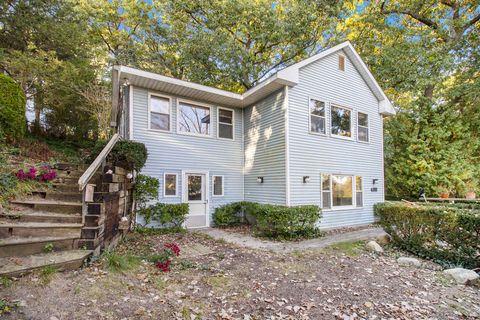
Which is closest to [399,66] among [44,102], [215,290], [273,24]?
[273,24]

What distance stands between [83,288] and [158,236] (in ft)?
13.5

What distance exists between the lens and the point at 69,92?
12359mm

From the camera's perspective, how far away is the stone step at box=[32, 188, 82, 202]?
4.69 metres

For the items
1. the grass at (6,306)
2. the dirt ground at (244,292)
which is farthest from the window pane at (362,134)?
the grass at (6,306)

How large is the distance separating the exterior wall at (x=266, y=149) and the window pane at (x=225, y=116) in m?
0.66

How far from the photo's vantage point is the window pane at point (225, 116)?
9.74m

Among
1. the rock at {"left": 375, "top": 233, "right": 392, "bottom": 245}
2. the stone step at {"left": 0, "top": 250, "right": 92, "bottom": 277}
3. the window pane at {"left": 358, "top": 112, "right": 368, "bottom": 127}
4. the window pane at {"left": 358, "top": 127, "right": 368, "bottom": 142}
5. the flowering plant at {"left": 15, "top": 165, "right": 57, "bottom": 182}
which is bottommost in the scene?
the rock at {"left": 375, "top": 233, "right": 392, "bottom": 245}

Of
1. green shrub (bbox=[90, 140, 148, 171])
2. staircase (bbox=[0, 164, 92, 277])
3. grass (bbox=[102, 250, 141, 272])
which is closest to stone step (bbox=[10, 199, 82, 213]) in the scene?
staircase (bbox=[0, 164, 92, 277])

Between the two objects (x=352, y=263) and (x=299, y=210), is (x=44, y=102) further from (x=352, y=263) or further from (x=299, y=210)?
(x=352, y=263)

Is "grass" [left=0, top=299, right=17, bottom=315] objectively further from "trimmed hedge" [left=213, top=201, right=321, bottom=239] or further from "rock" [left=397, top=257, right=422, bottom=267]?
"rock" [left=397, top=257, right=422, bottom=267]

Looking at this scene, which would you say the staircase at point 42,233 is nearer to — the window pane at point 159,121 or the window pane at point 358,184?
the window pane at point 159,121

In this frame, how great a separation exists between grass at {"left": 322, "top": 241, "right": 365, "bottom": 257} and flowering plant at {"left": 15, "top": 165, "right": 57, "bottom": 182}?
21.0 feet

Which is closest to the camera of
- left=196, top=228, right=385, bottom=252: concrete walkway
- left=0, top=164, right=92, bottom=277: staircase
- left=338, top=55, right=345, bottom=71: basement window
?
left=0, top=164, right=92, bottom=277: staircase

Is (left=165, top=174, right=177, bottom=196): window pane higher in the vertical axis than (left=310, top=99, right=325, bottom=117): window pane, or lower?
lower
